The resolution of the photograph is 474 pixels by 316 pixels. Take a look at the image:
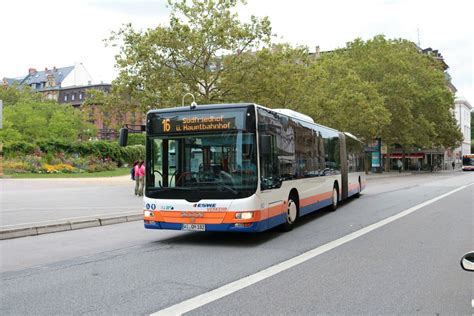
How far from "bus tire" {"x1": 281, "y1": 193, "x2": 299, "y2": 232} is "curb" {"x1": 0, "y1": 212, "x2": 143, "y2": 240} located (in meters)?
5.19

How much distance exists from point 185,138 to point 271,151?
1.76 m

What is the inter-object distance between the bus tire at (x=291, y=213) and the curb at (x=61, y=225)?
5.19 meters

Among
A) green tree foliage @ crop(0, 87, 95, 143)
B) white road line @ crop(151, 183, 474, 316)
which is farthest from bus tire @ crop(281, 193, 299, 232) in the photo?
green tree foliage @ crop(0, 87, 95, 143)

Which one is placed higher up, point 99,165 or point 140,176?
point 99,165

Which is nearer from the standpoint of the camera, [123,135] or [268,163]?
[268,163]

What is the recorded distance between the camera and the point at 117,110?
28.5 metres

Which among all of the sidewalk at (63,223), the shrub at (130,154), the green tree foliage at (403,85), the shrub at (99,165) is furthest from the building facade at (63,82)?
the sidewalk at (63,223)

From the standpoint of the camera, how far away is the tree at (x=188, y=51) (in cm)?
2630

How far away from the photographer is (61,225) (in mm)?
12273

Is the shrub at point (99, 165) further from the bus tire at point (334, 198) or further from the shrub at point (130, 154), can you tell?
the bus tire at point (334, 198)

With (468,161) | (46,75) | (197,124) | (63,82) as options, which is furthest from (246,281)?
(46,75)

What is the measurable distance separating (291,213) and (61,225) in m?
5.74

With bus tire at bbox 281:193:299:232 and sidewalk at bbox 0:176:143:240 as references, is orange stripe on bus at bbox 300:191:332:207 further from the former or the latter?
sidewalk at bbox 0:176:143:240

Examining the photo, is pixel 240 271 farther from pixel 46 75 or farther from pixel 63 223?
pixel 46 75
